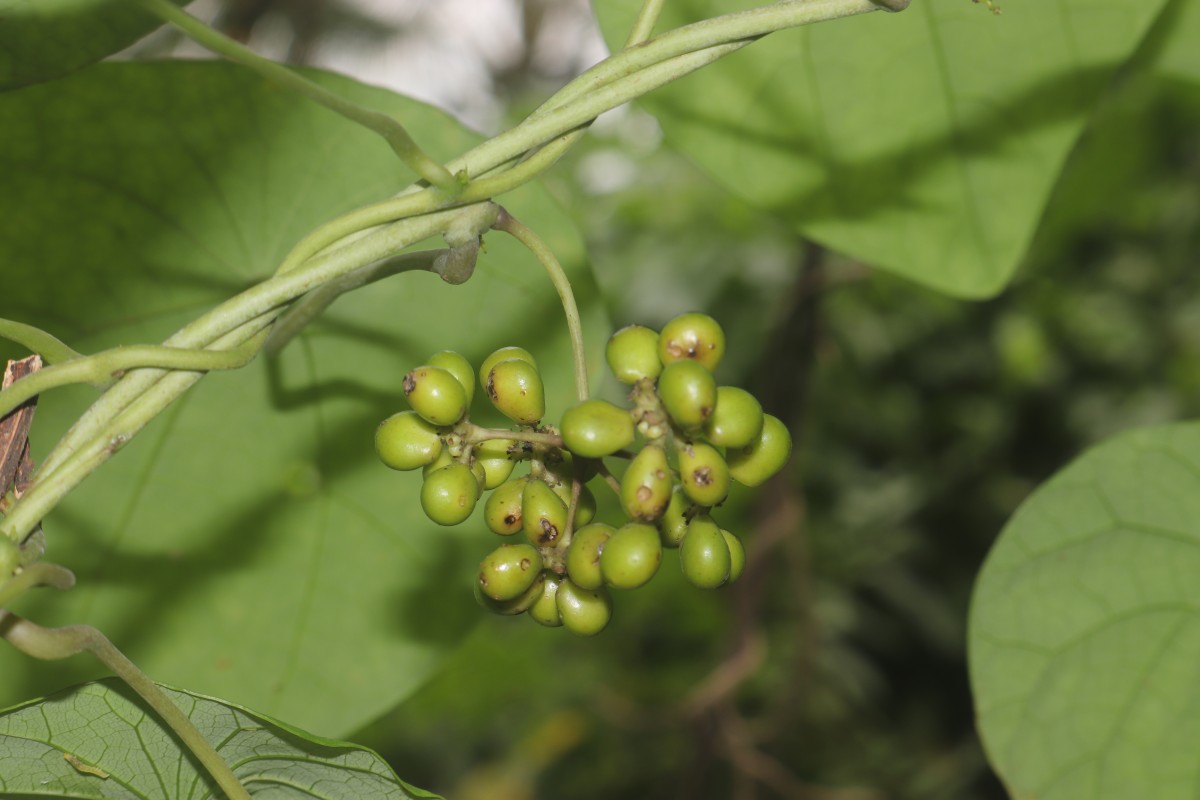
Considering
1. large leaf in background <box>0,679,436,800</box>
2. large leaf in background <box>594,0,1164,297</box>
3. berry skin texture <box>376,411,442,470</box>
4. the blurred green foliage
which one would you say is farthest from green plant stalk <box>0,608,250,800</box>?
the blurred green foliage

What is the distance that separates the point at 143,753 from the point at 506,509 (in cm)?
23

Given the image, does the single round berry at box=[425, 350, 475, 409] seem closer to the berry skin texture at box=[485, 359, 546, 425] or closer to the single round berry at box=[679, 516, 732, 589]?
the berry skin texture at box=[485, 359, 546, 425]

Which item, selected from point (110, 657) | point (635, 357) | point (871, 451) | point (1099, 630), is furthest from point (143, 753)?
point (871, 451)

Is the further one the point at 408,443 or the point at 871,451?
the point at 871,451

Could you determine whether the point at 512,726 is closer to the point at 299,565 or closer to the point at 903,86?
the point at 299,565

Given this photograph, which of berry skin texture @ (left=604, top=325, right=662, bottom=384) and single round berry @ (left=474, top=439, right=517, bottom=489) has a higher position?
single round berry @ (left=474, top=439, right=517, bottom=489)

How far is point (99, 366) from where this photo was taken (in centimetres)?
46

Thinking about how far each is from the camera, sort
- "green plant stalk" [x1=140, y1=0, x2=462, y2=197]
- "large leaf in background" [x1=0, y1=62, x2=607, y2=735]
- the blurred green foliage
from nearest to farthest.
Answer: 1. "green plant stalk" [x1=140, y1=0, x2=462, y2=197]
2. "large leaf in background" [x1=0, y1=62, x2=607, y2=735]
3. the blurred green foliage

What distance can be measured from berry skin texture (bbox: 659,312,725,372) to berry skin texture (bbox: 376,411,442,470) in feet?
0.37

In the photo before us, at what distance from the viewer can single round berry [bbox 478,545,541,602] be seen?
47 cm

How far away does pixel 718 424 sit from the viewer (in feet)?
1.50

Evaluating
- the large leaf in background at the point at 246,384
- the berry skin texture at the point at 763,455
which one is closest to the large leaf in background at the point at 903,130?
the large leaf in background at the point at 246,384

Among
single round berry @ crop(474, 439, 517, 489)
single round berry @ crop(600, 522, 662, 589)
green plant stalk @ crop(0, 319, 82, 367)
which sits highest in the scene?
green plant stalk @ crop(0, 319, 82, 367)

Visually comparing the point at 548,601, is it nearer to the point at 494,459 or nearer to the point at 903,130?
the point at 494,459
